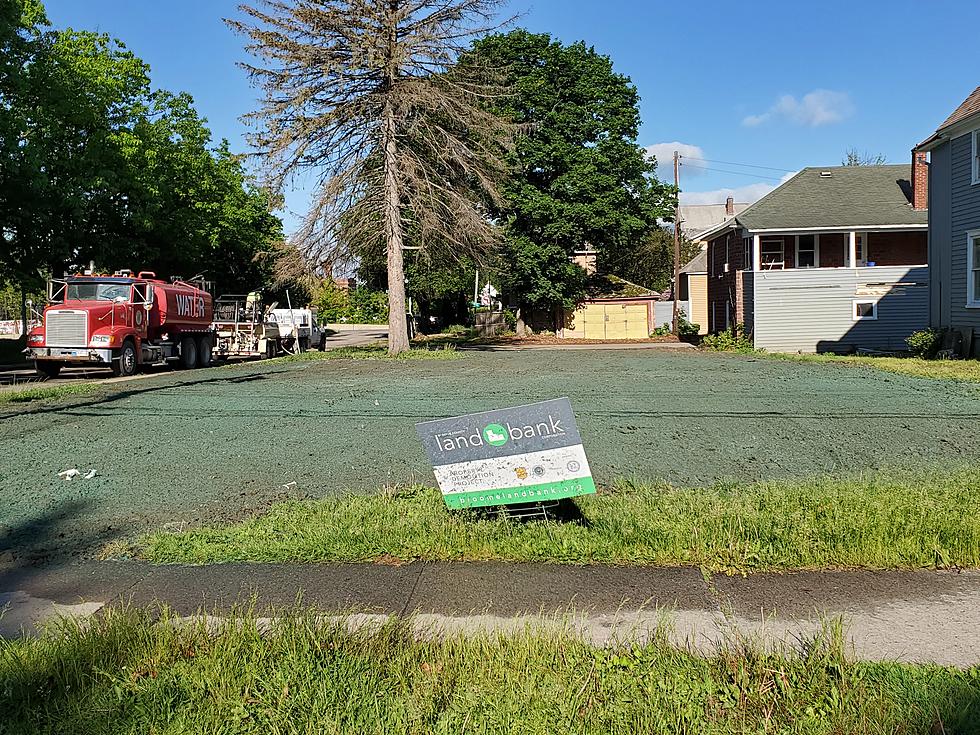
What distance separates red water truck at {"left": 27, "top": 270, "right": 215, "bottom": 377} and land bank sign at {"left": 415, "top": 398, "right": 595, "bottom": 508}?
19.1 meters

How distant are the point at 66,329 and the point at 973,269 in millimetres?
25252

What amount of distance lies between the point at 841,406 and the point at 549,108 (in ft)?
124

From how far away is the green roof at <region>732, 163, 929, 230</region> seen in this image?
112 feet

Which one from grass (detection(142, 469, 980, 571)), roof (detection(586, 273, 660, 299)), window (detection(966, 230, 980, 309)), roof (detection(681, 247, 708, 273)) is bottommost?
grass (detection(142, 469, 980, 571))

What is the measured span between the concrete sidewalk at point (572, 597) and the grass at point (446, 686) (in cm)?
37

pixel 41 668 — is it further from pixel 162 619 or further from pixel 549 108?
pixel 549 108

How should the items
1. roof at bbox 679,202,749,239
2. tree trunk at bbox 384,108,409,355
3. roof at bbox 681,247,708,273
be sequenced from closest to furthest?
1. tree trunk at bbox 384,108,409,355
2. roof at bbox 681,247,708,273
3. roof at bbox 679,202,749,239

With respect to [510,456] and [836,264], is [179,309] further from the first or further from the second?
[836,264]

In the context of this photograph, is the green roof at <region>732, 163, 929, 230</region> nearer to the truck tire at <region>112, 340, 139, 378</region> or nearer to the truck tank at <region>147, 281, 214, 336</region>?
the truck tank at <region>147, 281, 214, 336</region>

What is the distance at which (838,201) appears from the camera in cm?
3566

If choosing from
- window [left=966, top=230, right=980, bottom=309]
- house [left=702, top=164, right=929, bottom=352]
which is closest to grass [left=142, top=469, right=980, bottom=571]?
window [left=966, top=230, right=980, bottom=309]

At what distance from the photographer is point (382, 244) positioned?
33031 mm

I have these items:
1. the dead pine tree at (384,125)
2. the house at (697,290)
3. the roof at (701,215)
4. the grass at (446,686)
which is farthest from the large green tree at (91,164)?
the roof at (701,215)

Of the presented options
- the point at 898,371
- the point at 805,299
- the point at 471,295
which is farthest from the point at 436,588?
the point at 471,295
